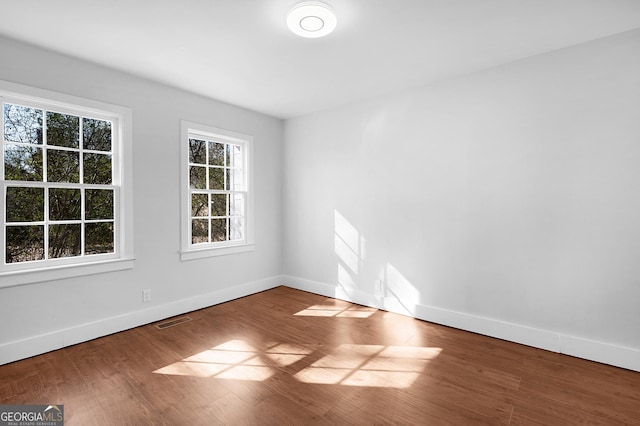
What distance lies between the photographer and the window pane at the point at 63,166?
9.80 ft

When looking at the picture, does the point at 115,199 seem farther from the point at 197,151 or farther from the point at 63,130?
the point at 197,151

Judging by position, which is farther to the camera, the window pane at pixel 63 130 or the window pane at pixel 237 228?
the window pane at pixel 237 228

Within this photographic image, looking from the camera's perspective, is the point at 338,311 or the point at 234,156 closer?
the point at 338,311

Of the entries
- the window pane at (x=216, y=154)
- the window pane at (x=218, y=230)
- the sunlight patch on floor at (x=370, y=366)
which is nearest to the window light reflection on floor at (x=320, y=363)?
the sunlight patch on floor at (x=370, y=366)

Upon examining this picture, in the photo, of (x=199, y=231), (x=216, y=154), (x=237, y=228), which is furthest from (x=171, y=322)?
(x=216, y=154)

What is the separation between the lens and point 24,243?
2.83 metres

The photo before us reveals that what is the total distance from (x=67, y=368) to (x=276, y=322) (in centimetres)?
188

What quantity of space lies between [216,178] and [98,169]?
1.43 meters

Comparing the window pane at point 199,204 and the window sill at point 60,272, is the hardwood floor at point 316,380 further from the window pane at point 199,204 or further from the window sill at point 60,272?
the window pane at point 199,204

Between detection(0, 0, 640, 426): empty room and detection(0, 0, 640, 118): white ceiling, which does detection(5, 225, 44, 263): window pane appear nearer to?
detection(0, 0, 640, 426): empty room

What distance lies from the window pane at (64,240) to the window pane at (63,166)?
465 mm

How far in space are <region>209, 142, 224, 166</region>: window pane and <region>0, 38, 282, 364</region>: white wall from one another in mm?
301

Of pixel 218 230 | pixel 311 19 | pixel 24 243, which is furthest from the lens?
pixel 218 230

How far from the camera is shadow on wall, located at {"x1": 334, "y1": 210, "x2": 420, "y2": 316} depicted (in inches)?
152
